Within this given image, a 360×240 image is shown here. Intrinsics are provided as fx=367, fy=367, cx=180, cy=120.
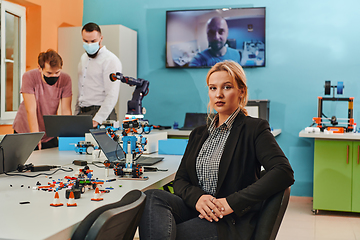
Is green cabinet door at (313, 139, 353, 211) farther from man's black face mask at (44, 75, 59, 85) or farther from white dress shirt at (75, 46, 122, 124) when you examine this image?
man's black face mask at (44, 75, 59, 85)

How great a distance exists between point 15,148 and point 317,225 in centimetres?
270

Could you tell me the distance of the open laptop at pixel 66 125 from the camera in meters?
2.90

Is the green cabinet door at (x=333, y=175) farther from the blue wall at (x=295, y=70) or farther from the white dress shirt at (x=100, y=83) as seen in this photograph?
the white dress shirt at (x=100, y=83)

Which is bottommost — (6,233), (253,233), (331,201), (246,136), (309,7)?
(331,201)

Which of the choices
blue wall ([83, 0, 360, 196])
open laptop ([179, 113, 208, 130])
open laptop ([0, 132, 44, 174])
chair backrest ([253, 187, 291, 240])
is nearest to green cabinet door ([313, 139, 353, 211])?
blue wall ([83, 0, 360, 196])

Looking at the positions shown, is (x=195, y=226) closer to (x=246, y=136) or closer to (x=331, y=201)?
(x=246, y=136)

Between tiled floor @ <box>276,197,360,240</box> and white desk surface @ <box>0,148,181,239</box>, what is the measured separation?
1615 mm

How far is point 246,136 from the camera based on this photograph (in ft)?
5.15

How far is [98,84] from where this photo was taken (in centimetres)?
391

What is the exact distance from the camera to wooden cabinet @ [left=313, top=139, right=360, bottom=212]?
3617 mm

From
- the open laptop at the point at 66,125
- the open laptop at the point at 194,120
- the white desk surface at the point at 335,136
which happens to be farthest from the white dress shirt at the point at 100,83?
the white desk surface at the point at 335,136

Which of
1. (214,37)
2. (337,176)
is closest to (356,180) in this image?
(337,176)

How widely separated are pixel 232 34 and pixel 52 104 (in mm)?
2314

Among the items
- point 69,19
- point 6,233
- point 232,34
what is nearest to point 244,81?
point 6,233
